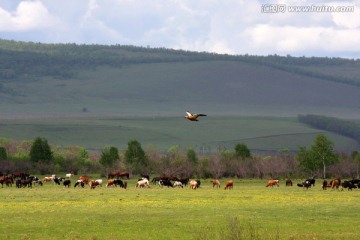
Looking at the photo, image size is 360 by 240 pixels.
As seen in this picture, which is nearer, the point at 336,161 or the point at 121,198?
the point at 121,198

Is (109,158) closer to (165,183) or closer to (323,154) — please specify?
(323,154)

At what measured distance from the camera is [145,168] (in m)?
95.5

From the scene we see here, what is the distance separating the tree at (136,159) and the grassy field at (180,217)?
4670 centimetres

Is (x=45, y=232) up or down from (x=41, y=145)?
down

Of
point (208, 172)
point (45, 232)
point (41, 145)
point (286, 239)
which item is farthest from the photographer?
point (41, 145)

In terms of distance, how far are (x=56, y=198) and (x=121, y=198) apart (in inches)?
137

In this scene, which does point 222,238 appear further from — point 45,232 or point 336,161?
point 336,161

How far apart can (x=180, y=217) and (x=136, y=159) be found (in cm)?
6246

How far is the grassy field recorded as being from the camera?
29547mm

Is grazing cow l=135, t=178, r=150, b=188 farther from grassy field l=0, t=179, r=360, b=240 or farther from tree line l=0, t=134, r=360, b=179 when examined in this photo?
tree line l=0, t=134, r=360, b=179

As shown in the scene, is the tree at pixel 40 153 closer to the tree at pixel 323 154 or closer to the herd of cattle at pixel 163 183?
the herd of cattle at pixel 163 183

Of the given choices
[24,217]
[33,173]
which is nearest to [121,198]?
[24,217]

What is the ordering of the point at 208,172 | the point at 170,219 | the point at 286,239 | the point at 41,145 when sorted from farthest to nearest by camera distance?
the point at 41,145 → the point at 208,172 → the point at 170,219 → the point at 286,239

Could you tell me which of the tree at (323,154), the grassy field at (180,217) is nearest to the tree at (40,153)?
the tree at (323,154)
